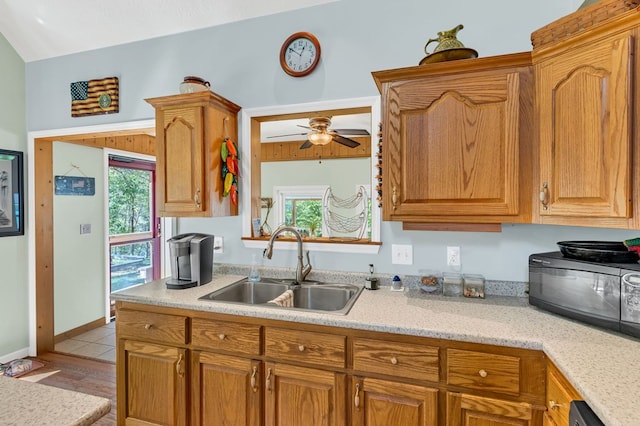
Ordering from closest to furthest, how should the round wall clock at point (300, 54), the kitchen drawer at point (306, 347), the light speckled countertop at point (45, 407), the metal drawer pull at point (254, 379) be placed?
1. the light speckled countertop at point (45, 407)
2. the kitchen drawer at point (306, 347)
3. the metal drawer pull at point (254, 379)
4. the round wall clock at point (300, 54)

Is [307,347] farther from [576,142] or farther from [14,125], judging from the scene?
[14,125]

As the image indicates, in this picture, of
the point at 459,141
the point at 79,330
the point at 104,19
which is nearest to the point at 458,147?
the point at 459,141

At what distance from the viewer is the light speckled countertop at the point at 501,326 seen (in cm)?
97

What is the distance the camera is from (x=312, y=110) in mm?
2252

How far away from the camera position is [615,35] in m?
1.25

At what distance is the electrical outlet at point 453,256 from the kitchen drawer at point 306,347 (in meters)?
0.83

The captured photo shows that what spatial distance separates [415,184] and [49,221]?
3.30 meters

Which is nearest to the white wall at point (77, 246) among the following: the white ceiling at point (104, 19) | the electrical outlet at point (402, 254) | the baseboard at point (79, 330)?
the baseboard at point (79, 330)

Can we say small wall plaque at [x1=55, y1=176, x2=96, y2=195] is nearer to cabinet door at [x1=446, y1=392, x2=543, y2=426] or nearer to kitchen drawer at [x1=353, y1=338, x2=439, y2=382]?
kitchen drawer at [x1=353, y1=338, x2=439, y2=382]

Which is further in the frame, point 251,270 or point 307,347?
point 251,270

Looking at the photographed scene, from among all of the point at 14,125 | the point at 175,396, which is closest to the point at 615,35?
the point at 175,396

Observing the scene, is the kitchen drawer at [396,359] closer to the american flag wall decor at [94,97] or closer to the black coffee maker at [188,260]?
the black coffee maker at [188,260]

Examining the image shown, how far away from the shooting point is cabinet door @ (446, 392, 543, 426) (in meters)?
1.30

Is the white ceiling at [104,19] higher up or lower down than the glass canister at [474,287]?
higher up
